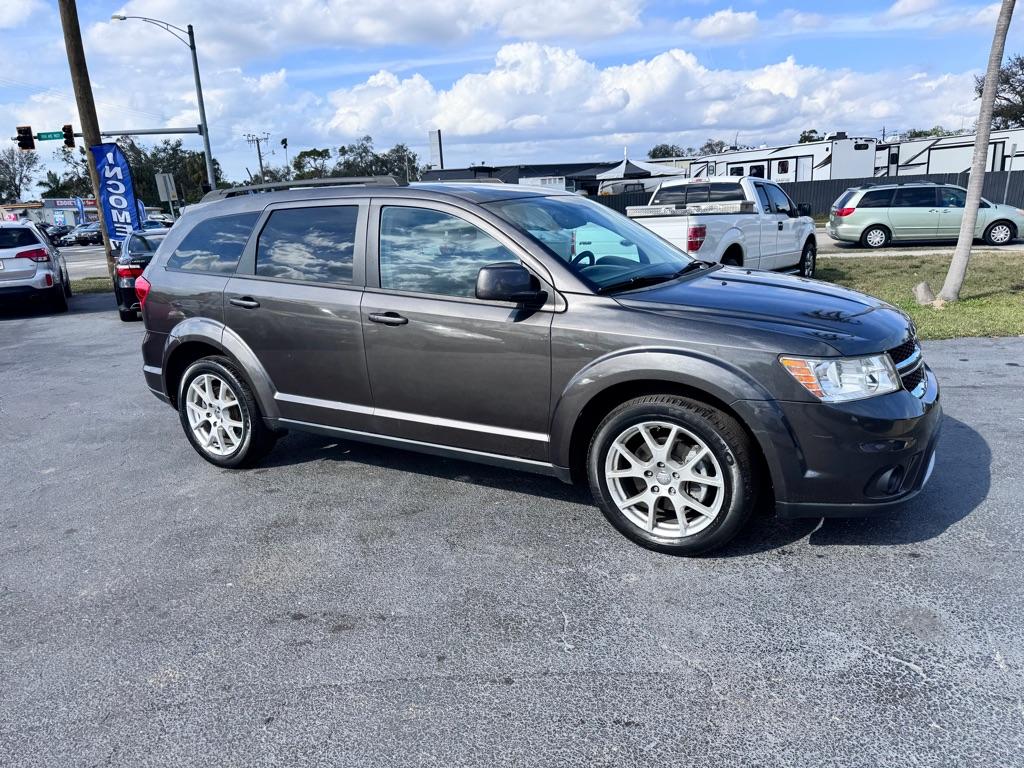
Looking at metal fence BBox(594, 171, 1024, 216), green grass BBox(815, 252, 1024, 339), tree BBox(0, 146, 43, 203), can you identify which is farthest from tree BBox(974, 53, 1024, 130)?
tree BBox(0, 146, 43, 203)

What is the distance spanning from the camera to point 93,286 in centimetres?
1973

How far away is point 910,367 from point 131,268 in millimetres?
11940

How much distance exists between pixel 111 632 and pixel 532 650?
1.79m

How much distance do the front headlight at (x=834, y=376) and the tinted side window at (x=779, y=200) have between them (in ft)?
32.4

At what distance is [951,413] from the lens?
5.73 meters

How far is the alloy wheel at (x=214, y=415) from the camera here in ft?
17.1

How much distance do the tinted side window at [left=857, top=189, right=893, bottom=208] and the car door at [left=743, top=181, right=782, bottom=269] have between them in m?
8.99

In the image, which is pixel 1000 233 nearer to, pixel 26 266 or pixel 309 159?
pixel 26 266

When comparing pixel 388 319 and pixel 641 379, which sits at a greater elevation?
pixel 388 319

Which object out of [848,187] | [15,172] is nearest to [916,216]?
[848,187]

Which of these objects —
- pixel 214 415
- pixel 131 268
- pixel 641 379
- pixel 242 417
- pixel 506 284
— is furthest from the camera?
pixel 131 268

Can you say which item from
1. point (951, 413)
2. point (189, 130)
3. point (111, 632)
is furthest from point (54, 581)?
point (189, 130)

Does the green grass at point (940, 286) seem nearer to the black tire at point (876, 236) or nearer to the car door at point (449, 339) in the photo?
the black tire at point (876, 236)

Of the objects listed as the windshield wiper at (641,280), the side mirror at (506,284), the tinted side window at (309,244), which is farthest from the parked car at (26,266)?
the windshield wiper at (641,280)
